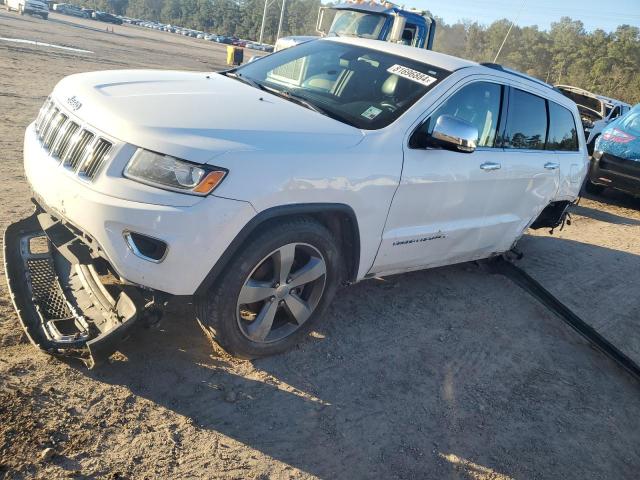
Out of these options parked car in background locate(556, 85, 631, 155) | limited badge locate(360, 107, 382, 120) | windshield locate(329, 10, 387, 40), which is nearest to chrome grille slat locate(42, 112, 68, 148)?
limited badge locate(360, 107, 382, 120)

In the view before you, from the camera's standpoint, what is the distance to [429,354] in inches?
154

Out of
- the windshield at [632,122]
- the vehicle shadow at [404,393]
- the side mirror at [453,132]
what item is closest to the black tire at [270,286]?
the vehicle shadow at [404,393]

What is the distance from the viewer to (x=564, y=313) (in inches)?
191

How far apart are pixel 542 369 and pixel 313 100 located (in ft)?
8.43

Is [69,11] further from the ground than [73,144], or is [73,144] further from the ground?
[73,144]

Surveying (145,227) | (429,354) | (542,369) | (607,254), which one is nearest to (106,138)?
(145,227)

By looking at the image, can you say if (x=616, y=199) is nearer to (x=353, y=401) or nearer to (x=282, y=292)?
(x=353, y=401)

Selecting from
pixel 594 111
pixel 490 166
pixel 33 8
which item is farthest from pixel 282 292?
pixel 33 8

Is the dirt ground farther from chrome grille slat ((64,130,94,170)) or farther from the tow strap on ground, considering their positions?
chrome grille slat ((64,130,94,170))

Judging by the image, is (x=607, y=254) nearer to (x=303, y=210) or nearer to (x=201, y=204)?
(x=303, y=210)

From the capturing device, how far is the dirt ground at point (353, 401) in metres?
2.59

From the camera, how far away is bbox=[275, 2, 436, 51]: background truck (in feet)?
38.0

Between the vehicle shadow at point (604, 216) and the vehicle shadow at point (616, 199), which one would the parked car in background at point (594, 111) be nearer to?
the vehicle shadow at point (616, 199)

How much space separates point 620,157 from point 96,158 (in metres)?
9.65
